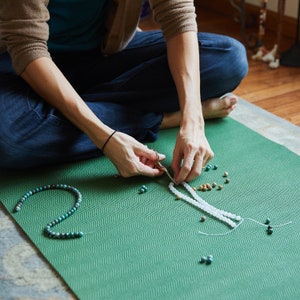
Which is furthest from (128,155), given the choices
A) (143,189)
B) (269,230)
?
(269,230)

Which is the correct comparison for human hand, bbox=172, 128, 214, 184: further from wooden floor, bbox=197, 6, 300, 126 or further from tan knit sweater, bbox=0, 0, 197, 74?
wooden floor, bbox=197, 6, 300, 126

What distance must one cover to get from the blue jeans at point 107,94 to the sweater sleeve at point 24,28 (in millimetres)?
143

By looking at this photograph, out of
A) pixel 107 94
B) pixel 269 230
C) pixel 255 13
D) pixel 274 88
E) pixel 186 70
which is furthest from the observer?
pixel 255 13

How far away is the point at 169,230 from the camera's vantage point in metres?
1.32

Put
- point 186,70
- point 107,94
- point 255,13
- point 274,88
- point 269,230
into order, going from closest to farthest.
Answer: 1. point 269,230
2. point 186,70
3. point 107,94
4. point 274,88
5. point 255,13

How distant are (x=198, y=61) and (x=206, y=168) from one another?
0.31 metres

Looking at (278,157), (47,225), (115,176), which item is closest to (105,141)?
(115,176)

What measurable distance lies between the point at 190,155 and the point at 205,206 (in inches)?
5.2

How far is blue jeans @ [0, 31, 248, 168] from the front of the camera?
1.52 meters

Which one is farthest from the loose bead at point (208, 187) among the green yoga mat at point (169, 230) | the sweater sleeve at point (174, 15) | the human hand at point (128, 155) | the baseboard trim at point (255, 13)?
the baseboard trim at point (255, 13)

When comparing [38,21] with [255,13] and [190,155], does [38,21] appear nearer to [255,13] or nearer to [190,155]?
[190,155]

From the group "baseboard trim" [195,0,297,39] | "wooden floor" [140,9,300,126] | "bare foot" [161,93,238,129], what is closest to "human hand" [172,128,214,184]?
"bare foot" [161,93,238,129]

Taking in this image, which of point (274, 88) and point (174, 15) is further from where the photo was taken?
point (274, 88)

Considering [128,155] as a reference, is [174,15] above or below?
above
